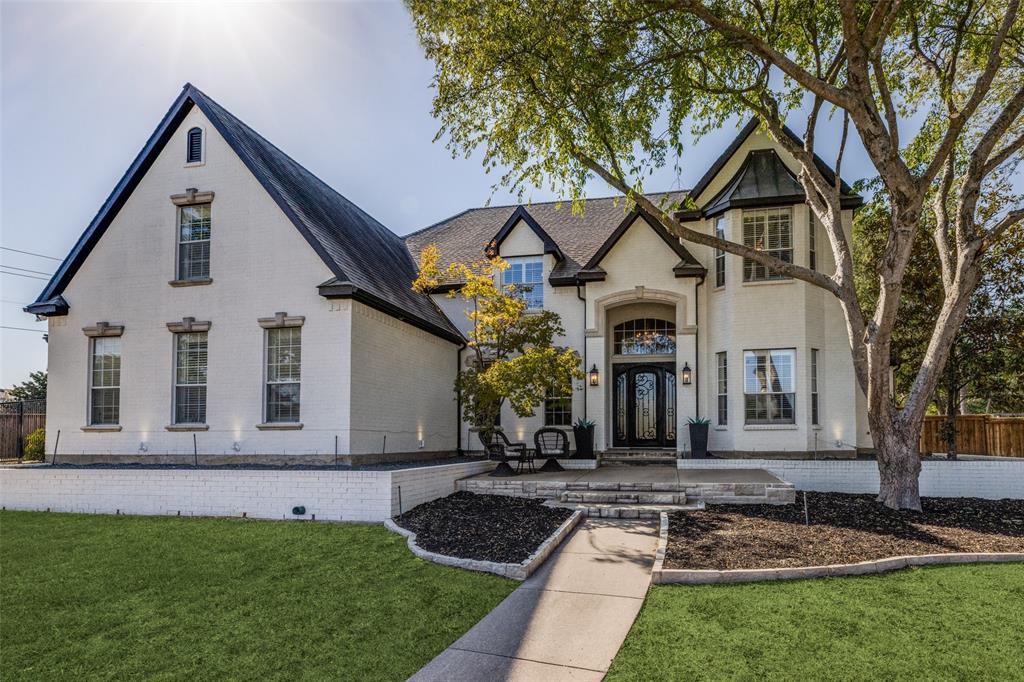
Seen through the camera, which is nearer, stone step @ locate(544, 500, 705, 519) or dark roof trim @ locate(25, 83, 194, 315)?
stone step @ locate(544, 500, 705, 519)

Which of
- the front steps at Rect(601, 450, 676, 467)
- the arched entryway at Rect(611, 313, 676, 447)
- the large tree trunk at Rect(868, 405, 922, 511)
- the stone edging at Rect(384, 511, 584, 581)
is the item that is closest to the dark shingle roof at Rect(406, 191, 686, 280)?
the arched entryway at Rect(611, 313, 676, 447)

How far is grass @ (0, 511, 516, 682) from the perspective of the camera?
538cm

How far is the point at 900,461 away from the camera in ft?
36.1

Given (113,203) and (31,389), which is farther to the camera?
(31,389)

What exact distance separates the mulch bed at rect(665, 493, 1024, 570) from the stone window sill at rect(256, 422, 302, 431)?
7.20 metres

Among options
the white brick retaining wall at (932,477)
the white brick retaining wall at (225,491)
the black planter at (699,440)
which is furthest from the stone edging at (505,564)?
the black planter at (699,440)

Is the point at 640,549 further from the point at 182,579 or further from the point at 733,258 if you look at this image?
the point at 733,258

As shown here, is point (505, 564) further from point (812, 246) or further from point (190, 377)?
point (812, 246)

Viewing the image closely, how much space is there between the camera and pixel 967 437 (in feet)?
71.0

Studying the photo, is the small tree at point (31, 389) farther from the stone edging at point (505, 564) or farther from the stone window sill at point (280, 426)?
the stone edging at point (505, 564)

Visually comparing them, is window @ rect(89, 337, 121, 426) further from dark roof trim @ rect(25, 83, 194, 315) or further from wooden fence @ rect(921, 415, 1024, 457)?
wooden fence @ rect(921, 415, 1024, 457)

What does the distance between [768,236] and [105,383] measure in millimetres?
15418

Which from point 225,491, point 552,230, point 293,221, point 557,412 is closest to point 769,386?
point 557,412

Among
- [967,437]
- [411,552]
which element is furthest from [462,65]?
[967,437]
